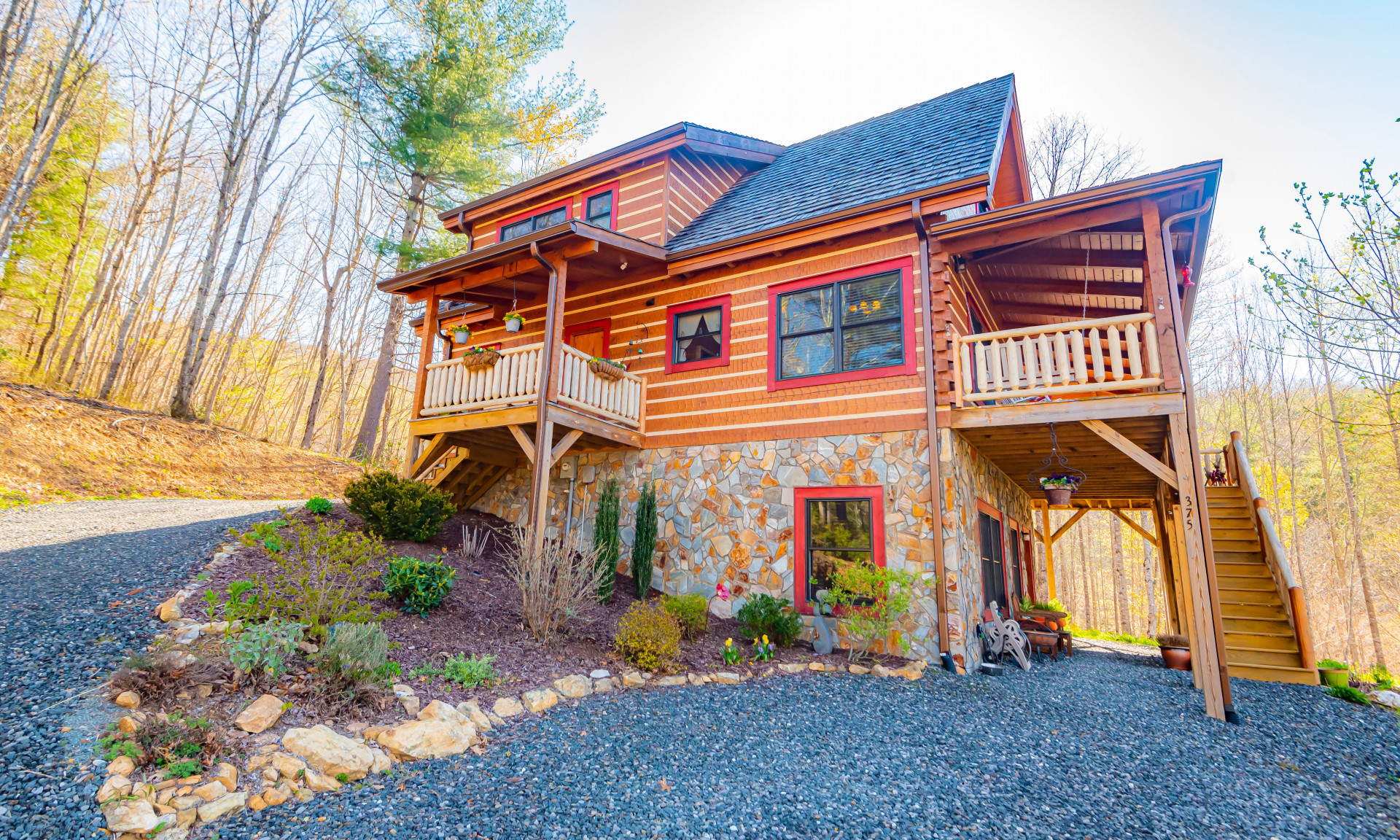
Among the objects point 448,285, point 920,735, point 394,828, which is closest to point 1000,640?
point 920,735

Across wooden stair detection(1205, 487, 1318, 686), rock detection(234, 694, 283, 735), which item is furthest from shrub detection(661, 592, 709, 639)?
wooden stair detection(1205, 487, 1318, 686)

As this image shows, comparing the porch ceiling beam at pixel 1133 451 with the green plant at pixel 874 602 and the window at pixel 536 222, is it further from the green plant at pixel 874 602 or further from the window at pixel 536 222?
the window at pixel 536 222

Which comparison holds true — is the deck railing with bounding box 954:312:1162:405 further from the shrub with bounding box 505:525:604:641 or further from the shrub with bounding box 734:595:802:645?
the shrub with bounding box 505:525:604:641

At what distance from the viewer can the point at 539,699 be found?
16.5ft

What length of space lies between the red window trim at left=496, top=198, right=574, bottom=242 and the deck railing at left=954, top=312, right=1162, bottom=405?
819cm

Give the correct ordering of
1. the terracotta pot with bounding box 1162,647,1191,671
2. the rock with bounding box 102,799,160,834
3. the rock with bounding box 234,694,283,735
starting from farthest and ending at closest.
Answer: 1. the terracotta pot with bounding box 1162,647,1191,671
2. the rock with bounding box 234,694,283,735
3. the rock with bounding box 102,799,160,834

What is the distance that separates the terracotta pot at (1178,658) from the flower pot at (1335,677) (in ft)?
4.46

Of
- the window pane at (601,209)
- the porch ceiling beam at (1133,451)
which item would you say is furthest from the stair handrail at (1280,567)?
the window pane at (601,209)

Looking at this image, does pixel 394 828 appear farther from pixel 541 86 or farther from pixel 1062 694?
pixel 541 86

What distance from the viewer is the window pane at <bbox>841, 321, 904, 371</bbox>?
7930 millimetres

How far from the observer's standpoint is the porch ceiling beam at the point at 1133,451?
251 inches

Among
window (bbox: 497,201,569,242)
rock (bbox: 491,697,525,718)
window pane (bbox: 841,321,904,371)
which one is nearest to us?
rock (bbox: 491,697,525,718)

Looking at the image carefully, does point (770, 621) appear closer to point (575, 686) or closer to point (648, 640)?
point (648, 640)

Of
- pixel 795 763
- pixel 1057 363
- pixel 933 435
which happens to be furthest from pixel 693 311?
pixel 795 763
